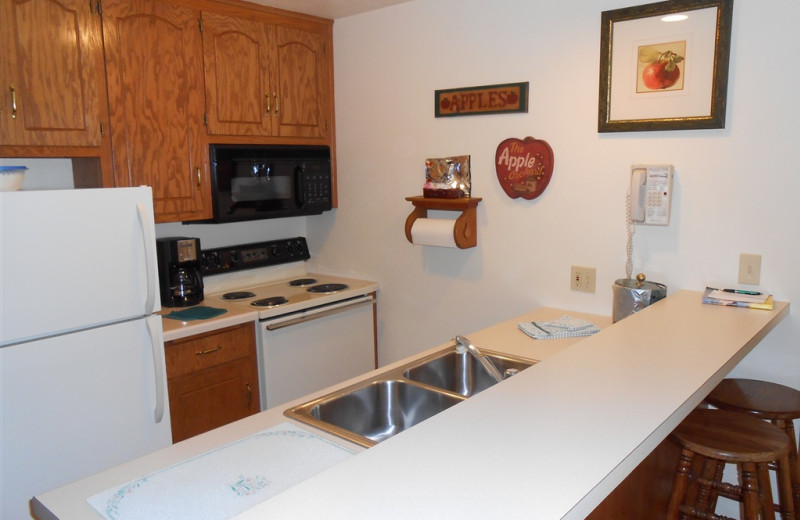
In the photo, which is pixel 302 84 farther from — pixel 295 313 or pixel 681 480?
pixel 681 480

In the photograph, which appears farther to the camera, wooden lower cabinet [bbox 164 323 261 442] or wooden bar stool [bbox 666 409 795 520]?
wooden lower cabinet [bbox 164 323 261 442]

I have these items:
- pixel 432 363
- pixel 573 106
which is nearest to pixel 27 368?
pixel 432 363

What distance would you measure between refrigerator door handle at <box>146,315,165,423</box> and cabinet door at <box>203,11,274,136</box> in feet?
3.32

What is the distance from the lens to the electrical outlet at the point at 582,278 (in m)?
2.54

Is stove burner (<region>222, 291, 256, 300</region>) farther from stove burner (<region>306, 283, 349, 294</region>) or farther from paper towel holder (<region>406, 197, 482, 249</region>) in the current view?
paper towel holder (<region>406, 197, 482, 249</region>)

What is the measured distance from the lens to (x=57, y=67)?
7.43 feet


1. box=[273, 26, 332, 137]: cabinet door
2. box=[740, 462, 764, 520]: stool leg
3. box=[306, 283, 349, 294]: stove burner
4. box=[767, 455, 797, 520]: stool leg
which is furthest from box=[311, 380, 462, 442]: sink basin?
box=[273, 26, 332, 137]: cabinet door

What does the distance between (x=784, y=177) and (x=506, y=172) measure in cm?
107

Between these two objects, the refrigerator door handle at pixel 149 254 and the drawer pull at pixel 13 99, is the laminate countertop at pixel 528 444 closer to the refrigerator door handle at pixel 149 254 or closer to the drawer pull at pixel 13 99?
the refrigerator door handle at pixel 149 254

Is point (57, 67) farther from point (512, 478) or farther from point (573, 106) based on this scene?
point (512, 478)

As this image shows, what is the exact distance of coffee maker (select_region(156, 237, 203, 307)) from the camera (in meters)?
2.75

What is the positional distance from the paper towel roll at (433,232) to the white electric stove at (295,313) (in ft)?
1.67

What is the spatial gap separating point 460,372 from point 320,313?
1.02m

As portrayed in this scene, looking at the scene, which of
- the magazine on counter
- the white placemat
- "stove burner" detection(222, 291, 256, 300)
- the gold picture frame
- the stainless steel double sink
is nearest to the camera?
the white placemat
